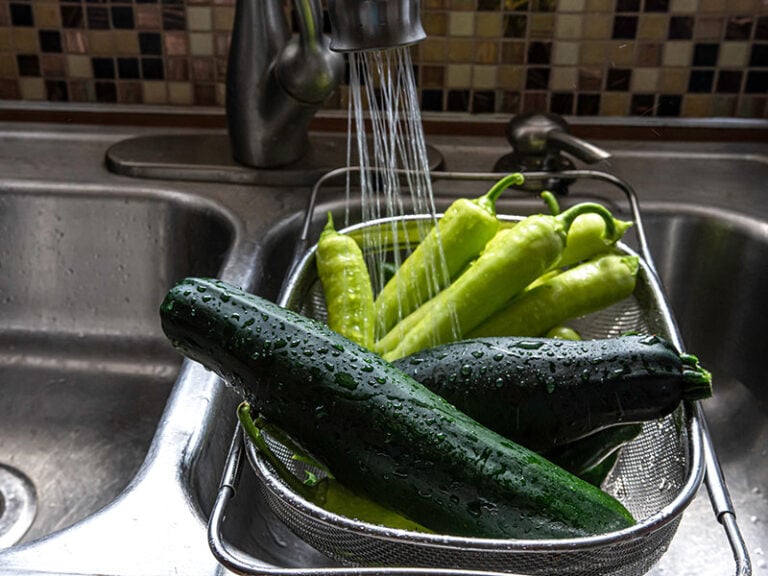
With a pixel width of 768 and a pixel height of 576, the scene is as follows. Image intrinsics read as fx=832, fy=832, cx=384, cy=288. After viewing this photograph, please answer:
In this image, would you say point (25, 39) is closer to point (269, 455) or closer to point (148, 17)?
point (148, 17)

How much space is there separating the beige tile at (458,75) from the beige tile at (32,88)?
538mm

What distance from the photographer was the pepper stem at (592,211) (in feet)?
2.01

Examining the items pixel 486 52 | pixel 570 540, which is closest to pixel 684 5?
pixel 486 52

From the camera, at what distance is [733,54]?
103 cm

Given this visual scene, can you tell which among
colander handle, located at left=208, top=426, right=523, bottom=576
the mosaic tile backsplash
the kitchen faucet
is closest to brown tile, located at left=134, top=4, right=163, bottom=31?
the mosaic tile backsplash

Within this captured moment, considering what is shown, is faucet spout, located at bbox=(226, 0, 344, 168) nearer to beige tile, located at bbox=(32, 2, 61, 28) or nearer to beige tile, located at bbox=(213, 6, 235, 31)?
beige tile, located at bbox=(213, 6, 235, 31)

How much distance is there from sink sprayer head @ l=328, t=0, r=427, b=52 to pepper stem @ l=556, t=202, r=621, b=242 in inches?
7.3

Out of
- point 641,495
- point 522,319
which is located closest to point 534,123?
point 522,319

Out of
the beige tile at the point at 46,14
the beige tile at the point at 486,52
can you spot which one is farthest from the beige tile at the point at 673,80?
the beige tile at the point at 46,14

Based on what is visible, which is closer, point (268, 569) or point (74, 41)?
point (268, 569)

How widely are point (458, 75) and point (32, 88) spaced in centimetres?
57

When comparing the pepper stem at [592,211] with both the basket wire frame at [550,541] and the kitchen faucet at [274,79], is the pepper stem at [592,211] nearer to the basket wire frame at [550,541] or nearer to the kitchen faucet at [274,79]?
the basket wire frame at [550,541]

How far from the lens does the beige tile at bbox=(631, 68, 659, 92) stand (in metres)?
1.05

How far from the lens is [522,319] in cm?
61
